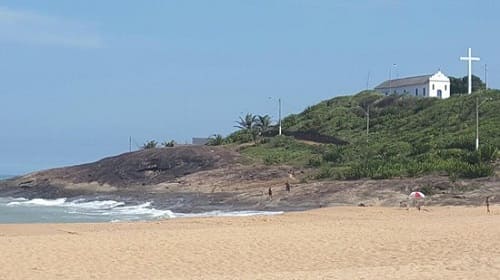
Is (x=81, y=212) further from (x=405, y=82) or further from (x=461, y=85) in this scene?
(x=461, y=85)

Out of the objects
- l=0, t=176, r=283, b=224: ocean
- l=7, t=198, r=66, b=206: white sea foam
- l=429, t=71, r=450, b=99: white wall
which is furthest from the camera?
l=429, t=71, r=450, b=99: white wall

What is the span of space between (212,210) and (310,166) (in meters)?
13.6

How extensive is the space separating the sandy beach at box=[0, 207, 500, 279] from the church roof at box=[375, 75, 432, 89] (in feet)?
200

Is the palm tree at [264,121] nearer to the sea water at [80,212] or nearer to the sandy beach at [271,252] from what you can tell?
the sea water at [80,212]

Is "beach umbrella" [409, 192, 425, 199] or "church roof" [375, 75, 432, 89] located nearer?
"beach umbrella" [409, 192, 425, 199]

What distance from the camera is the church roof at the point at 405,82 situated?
89.1m

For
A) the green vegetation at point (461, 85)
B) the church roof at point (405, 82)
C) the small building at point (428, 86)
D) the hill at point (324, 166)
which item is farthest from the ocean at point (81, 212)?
the green vegetation at point (461, 85)

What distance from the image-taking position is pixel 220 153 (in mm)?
60844

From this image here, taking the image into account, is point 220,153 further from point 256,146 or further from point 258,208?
point 258,208

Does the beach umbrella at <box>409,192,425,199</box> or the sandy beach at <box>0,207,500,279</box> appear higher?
the beach umbrella at <box>409,192,425,199</box>

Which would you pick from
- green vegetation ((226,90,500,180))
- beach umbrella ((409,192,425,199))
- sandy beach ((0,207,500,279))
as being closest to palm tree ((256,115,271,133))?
green vegetation ((226,90,500,180))

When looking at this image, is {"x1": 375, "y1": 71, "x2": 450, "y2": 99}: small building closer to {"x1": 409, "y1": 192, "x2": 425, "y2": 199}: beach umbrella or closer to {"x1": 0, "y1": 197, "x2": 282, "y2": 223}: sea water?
{"x1": 0, "y1": 197, "x2": 282, "y2": 223}: sea water

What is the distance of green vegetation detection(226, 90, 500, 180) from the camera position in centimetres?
4700

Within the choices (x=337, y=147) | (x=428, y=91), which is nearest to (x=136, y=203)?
(x=337, y=147)
